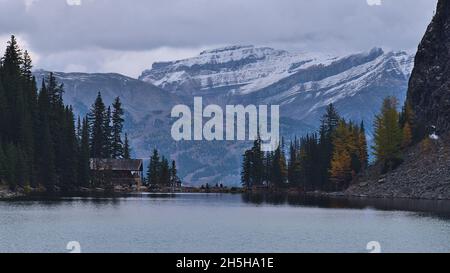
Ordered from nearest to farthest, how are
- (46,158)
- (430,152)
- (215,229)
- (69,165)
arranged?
(215,229) < (46,158) < (430,152) < (69,165)

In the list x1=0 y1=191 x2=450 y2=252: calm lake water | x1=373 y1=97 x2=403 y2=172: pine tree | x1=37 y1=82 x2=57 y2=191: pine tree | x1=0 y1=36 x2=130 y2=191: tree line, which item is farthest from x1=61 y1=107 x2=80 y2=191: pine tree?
x1=0 y1=191 x2=450 y2=252: calm lake water

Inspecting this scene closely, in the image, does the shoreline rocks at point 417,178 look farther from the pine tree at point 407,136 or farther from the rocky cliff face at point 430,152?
the pine tree at point 407,136

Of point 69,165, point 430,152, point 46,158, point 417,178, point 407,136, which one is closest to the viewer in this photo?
point 417,178

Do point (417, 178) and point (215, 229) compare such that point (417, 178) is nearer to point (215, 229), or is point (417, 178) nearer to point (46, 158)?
point (46, 158)

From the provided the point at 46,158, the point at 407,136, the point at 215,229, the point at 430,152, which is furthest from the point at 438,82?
the point at 215,229

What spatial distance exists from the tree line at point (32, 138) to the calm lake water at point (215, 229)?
39.8m

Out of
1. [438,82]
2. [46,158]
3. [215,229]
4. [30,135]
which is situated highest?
[438,82]

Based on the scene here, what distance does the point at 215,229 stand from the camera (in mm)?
85375

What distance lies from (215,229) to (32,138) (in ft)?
306

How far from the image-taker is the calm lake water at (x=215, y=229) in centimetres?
7006

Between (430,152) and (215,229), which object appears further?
(430,152)
